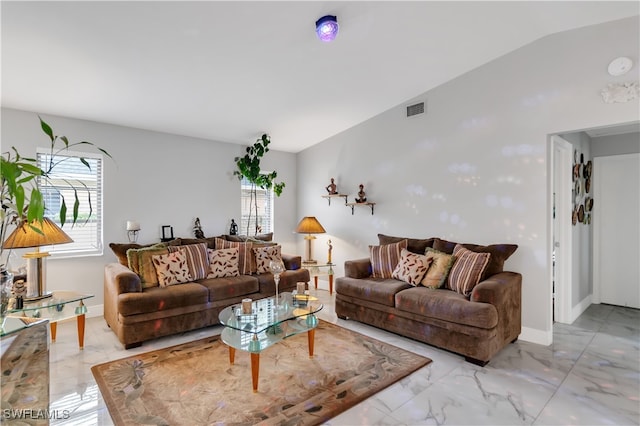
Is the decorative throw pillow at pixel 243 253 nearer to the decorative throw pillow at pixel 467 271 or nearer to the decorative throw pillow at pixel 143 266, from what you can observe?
the decorative throw pillow at pixel 143 266

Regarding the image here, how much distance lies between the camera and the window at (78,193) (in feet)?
12.4

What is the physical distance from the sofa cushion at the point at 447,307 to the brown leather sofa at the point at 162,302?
1.74 meters

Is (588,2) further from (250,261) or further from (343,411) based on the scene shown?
(250,261)

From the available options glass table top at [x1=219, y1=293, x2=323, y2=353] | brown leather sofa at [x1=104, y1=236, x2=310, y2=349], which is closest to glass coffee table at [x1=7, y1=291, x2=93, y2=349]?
brown leather sofa at [x1=104, y1=236, x2=310, y2=349]

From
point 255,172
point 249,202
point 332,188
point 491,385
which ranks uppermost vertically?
point 255,172

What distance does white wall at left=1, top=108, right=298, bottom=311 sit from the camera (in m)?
3.78

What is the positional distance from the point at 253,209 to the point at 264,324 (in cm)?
315

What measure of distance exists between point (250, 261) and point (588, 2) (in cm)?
409

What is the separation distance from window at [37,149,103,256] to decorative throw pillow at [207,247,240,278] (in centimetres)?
136

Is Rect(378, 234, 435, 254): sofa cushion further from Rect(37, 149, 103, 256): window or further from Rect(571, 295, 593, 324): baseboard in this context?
Rect(37, 149, 103, 256): window

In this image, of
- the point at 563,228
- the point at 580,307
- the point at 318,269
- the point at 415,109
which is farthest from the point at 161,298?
the point at 580,307

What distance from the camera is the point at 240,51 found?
2936 millimetres

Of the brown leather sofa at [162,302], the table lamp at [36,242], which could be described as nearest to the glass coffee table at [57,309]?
the table lamp at [36,242]

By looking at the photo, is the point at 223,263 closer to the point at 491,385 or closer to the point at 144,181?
the point at 144,181
